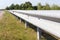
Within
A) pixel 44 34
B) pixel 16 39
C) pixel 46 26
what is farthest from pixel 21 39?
pixel 46 26

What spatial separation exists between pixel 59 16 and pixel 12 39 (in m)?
3.76

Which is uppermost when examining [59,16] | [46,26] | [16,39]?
[59,16]

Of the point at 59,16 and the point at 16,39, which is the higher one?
the point at 59,16

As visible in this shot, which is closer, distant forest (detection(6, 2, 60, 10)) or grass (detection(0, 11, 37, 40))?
grass (detection(0, 11, 37, 40))

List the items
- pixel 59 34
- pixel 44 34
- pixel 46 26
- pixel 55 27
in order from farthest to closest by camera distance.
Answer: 1. pixel 44 34
2. pixel 46 26
3. pixel 55 27
4. pixel 59 34

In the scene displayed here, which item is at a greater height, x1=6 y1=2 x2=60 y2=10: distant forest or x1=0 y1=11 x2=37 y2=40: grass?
x1=0 y1=11 x2=37 y2=40: grass

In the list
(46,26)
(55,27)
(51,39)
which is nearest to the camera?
(55,27)

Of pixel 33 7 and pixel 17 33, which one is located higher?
pixel 17 33

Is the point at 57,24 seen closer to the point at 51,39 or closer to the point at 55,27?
the point at 55,27

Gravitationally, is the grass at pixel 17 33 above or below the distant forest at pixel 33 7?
above

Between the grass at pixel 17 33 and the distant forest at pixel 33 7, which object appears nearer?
the grass at pixel 17 33

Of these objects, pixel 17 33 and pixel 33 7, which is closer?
pixel 17 33

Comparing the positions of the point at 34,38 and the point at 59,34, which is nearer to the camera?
the point at 59,34

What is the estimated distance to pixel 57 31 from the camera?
14.9 feet
